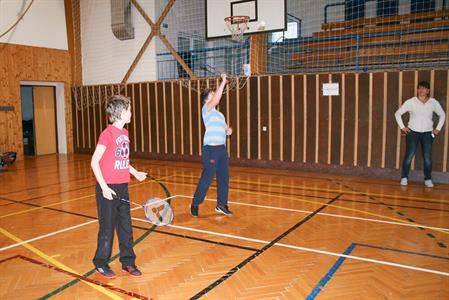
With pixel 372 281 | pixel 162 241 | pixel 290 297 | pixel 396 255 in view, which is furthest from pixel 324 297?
pixel 162 241

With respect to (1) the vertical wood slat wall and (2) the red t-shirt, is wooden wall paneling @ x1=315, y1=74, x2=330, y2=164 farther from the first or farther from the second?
(2) the red t-shirt

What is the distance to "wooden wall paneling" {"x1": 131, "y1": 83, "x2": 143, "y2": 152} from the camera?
46.0 ft

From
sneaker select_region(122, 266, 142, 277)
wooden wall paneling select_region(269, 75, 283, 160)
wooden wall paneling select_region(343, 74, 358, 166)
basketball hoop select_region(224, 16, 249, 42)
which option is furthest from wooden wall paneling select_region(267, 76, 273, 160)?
sneaker select_region(122, 266, 142, 277)

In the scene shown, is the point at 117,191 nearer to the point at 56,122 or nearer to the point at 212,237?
the point at 212,237

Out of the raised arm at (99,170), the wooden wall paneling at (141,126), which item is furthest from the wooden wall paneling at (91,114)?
the raised arm at (99,170)

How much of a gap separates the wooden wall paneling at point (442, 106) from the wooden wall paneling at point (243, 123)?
5037 millimetres

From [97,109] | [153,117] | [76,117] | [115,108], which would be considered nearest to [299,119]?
[153,117]

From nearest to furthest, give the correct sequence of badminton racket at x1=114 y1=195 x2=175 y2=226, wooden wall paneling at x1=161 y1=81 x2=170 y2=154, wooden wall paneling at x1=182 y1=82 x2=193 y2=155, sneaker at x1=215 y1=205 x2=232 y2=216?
badminton racket at x1=114 y1=195 x2=175 y2=226
sneaker at x1=215 y1=205 x2=232 y2=216
wooden wall paneling at x1=182 y1=82 x2=193 y2=155
wooden wall paneling at x1=161 y1=81 x2=170 y2=154

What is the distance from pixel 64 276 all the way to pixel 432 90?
8.78 meters

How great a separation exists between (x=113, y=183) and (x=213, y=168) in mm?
2390

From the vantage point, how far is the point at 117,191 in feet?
12.6

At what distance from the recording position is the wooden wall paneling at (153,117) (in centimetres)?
1362

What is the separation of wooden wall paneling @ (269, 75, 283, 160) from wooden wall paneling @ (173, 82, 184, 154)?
3362 mm

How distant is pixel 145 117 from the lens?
14.0 metres
